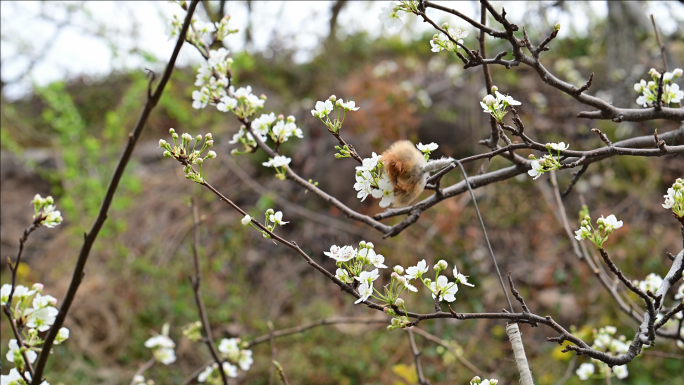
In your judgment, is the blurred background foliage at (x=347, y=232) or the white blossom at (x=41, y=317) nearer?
the white blossom at (x=41, y=317)

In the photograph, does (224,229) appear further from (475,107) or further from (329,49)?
(475,107)

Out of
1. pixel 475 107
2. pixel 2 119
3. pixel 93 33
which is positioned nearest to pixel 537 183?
pixel 475 107

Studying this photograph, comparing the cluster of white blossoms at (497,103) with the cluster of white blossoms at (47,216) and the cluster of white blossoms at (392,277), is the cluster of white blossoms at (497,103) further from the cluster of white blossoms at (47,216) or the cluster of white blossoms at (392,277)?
the cluster of white blossoms at (47,216)

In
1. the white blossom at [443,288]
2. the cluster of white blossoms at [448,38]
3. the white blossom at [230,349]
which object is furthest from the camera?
the white blossom at [230,349]

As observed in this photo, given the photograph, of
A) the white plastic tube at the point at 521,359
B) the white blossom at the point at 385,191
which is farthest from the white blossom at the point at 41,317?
the white plastic tube at the point at 521,359

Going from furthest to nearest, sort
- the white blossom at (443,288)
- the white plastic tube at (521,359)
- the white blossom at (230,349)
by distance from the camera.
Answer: the white blossom at (230,349), the white blossom at (443,288), the white plastic tube at (521,359)

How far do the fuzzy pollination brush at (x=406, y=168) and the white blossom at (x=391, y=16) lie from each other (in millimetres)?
286

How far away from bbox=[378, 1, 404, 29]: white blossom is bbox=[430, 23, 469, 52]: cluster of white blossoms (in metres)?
0.09

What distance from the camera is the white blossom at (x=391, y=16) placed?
101 cm

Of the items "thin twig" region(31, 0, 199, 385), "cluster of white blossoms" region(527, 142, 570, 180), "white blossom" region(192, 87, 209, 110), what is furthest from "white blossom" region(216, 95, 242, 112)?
"cluster of white blossoms" region(527, 142, 570, 180)

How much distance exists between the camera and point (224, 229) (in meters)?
4.74

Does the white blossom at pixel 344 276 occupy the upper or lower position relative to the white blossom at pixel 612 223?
lower

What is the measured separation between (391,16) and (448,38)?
13cm

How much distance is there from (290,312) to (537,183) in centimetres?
256
